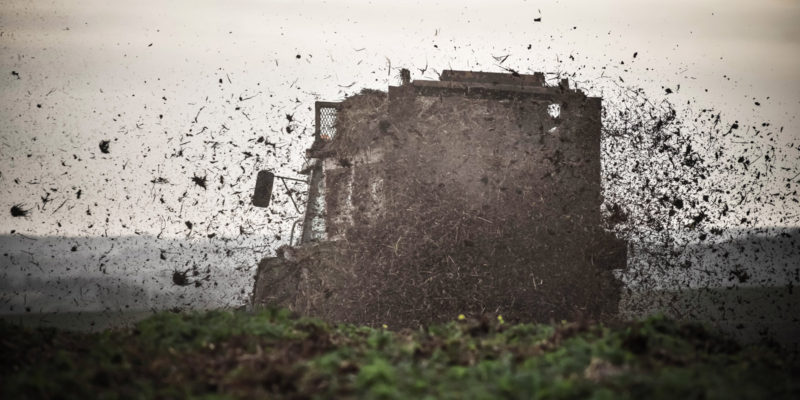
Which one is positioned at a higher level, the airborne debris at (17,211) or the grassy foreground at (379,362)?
the airborne debris at (17,211)

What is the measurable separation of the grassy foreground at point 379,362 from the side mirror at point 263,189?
4.46m

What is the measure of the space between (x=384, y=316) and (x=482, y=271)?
1.88 m

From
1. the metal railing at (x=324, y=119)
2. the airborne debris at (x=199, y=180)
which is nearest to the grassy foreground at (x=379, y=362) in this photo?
the airborne debris at (x=199, y=180)

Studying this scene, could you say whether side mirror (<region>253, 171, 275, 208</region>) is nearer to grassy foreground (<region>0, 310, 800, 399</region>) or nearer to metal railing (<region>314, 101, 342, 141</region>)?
metal railing (<region>314, 101, 342, 141</region>)

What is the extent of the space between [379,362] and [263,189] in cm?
718

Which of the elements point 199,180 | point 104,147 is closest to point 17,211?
point 104,147

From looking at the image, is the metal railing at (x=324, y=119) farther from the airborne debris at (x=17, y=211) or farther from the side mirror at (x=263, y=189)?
the airborne debris at (x=17, y=211)

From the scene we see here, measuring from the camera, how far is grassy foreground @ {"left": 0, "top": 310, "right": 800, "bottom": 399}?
16.9 ft

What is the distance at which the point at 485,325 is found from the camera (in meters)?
7.64

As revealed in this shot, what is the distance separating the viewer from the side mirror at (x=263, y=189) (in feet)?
39.9

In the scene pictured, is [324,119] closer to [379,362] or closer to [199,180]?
[199,180]

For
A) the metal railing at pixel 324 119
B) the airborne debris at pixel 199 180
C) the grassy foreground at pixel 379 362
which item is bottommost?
the grassy foreground at pixel 379 362

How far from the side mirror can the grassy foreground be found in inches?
176

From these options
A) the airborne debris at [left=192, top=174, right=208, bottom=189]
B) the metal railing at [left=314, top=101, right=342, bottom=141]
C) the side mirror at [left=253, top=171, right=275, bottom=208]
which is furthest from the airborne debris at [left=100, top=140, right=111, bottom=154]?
the metal railing at [left=314, top=101, right=342, bottom=141]
